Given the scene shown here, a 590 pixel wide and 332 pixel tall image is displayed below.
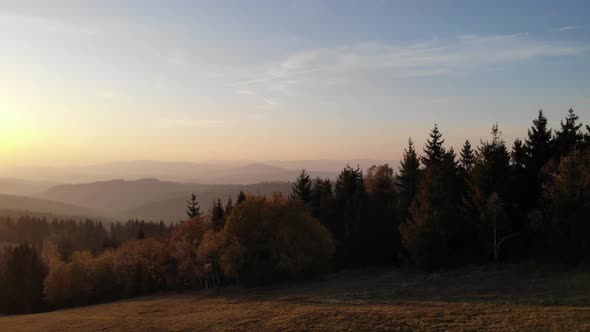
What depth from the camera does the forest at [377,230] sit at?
138ft

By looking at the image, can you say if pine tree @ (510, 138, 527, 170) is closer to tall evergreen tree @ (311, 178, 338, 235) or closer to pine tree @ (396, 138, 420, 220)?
pine tree @ (396, 138, 420, 220)

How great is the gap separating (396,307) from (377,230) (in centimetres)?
3011

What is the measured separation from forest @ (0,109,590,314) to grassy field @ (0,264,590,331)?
412 centimetres

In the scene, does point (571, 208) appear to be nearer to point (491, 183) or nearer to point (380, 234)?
point (491, 183)

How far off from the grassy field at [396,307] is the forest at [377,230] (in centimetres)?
412

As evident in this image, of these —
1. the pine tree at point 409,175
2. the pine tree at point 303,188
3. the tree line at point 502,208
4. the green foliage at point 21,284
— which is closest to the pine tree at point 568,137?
the tree line at point 502,208

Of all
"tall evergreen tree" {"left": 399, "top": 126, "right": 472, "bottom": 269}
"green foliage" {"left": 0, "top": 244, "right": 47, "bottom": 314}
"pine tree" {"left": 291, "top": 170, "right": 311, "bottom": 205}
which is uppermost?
"pine tree" {"left": 291, "top": 170, "right": 311, "bottom": 205}

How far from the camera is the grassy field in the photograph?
901 inches

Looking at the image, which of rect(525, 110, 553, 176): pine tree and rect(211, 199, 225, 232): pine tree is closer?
rect(525, 110, 553, 176): pine tree

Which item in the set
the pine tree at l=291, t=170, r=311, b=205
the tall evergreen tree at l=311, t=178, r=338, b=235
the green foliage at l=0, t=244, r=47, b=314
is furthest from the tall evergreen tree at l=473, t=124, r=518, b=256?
the green foliage at l=0, t=244, r=47, b=314

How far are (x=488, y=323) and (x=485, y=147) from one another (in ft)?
91.5

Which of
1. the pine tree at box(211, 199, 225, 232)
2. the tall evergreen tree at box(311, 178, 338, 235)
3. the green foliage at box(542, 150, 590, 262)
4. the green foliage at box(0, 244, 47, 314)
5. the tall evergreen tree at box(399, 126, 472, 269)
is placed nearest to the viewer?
the green foliage at box(542, 150, 590, 262)

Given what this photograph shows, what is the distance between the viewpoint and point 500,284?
34.9 metres

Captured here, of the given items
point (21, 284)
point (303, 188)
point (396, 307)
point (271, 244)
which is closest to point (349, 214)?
point (303, 188)
